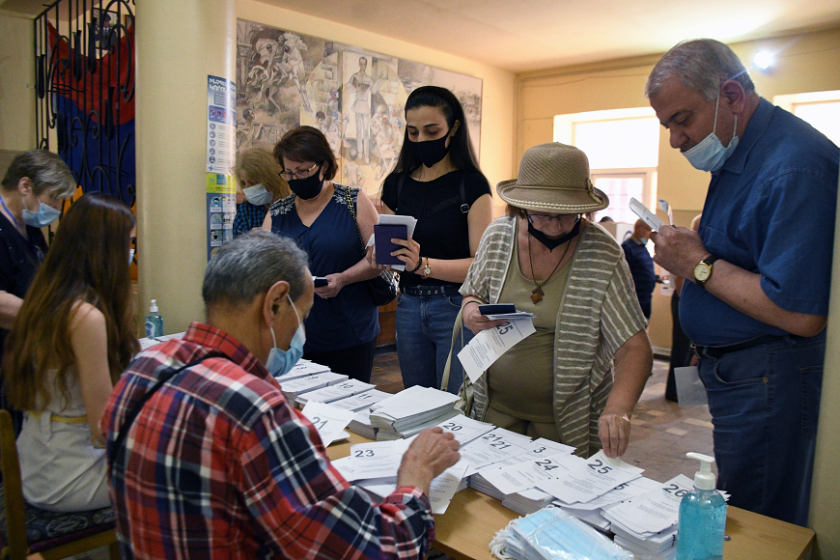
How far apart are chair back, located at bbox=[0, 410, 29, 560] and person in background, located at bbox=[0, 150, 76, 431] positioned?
3.94 ft

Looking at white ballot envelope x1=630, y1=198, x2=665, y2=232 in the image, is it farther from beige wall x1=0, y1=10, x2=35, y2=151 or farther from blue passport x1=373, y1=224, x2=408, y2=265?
beige wall x1=0, y1=10, x2=35, y2=151

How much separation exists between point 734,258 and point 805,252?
0.74 ft

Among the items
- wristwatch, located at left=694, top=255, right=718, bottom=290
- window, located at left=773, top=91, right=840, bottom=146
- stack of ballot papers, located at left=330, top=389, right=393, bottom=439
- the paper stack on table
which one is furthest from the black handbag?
window, located at left=773, top=91, right=840, bottom=146

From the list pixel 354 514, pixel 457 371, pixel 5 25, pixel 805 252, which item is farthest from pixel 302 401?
pixel 5 25

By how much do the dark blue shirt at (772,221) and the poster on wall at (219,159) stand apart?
2328 mm

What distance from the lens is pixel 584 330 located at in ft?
5.95

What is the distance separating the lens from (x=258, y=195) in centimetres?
330

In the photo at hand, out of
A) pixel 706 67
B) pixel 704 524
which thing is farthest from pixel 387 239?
pixel 704 524

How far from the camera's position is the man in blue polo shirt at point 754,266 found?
1.48 meters

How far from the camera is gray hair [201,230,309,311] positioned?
1.12 m

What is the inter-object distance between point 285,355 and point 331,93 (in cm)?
558

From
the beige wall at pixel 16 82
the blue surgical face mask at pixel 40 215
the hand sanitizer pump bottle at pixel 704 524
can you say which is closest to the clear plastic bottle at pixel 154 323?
the blue surgical face mask at pixel 40 215

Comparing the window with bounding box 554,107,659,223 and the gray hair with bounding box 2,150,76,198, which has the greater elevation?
the window with bounding box 554,107,659,223

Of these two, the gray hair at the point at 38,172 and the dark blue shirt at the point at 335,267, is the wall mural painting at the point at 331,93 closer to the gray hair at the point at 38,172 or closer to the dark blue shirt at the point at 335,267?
the gray hair at the point at 38,172
